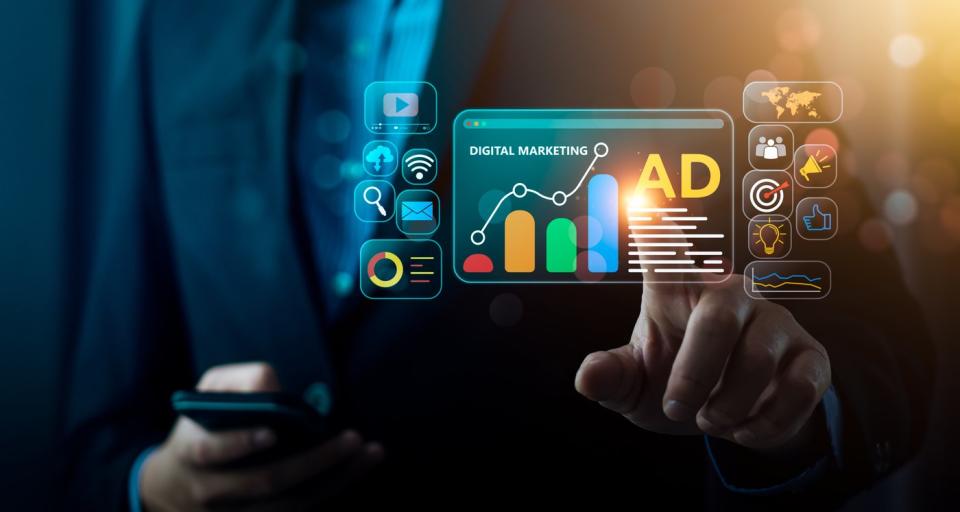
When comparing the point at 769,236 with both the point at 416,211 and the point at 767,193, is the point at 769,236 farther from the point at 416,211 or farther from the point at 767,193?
the point at 416,211

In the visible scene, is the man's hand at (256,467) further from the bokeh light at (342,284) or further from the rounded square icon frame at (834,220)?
the rounded square icon frame at (834,220)

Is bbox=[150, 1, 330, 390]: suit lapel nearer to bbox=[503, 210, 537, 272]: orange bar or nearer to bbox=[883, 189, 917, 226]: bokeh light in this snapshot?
bbox=[503, 210, 537, 272]: orange bar

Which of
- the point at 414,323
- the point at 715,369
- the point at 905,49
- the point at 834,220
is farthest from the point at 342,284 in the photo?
the point at 905,49

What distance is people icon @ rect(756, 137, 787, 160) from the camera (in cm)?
51

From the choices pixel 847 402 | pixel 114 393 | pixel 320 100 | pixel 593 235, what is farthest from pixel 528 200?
pixel 114 393

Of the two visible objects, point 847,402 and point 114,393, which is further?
point 114,393

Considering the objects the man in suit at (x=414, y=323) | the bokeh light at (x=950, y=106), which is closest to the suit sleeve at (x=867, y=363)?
the man in suit at (x=414, y=323)

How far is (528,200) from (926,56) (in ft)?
1.19

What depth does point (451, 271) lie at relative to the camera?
19.9 inches

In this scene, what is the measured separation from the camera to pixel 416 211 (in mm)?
506

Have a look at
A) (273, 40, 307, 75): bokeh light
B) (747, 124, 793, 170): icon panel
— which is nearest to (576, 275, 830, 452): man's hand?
(747, 124, 793, 170): icon panel

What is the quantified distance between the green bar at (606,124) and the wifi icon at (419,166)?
6 cm

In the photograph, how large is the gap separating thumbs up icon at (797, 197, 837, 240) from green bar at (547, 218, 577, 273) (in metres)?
0.19

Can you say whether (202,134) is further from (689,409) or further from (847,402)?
(847,402)
